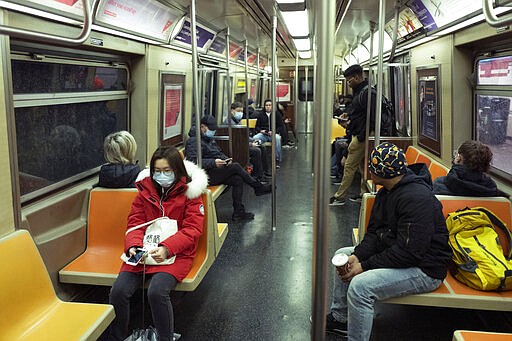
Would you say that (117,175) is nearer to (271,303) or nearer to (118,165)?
(118,165)

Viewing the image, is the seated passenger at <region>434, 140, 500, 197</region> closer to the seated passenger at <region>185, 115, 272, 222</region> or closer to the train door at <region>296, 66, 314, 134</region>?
the seated passenger at <region>185, 115, 272, 222</region>

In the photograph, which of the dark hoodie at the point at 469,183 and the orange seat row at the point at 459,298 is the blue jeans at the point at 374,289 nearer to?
the orange seat row at the point at 459,298

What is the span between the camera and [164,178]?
2961 millimetres

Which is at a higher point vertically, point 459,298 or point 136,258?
point 136,258

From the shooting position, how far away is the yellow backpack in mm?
2609

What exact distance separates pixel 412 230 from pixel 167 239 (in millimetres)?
1520

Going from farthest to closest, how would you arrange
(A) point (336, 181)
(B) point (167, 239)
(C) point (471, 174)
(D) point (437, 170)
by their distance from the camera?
(A) point (336, 181), (D) point (437, 170), (C) point (471, 174), (B) point (167, 239)

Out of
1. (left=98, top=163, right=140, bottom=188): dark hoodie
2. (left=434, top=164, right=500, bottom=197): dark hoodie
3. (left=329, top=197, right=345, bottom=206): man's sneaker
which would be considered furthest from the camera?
(left=329, top=197, right=345, bottom=206): man's sneaker

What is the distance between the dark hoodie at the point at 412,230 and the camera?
248 cm

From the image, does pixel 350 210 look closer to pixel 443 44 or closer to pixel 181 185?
pixel 443 44

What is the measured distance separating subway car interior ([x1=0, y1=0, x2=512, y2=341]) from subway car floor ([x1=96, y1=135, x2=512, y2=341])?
0.02 meters

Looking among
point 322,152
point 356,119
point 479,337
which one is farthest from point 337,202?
point 322,152

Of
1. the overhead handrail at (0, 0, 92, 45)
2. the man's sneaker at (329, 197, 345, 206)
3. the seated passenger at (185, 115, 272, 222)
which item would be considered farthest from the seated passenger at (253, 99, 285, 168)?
the overhead handrail at (0, 0, 92, 45)

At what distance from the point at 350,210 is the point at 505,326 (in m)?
3.05
